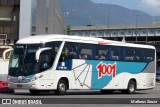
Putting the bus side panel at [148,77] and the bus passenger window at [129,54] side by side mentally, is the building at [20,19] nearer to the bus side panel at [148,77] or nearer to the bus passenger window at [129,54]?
the bus side panel at [148,77]

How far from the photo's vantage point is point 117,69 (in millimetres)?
30266

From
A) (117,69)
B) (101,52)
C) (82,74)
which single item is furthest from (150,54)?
(82,74)

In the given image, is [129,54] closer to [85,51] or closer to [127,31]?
[85,51]

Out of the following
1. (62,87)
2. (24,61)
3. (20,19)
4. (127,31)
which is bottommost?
(62,87)

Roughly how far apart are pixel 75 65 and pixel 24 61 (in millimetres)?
3182

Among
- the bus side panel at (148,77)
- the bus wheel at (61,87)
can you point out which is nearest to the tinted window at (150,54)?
the bus side panel at (148,77)

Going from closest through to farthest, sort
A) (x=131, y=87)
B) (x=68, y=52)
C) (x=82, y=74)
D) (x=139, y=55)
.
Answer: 1. (x=68, y=52)
2. (x=82, y=74)
3. (x=131, y=87)
4. (x=139, y=55)

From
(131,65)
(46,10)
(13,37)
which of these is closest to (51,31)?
(46,10)

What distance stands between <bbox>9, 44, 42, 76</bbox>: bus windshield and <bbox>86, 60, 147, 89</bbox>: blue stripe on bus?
3902 mm

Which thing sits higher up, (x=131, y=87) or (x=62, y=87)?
(x=62, y=87)

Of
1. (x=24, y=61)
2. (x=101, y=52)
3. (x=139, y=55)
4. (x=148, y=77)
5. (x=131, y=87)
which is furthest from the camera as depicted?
(x=148, y=77)

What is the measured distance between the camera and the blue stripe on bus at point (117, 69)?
28.6m

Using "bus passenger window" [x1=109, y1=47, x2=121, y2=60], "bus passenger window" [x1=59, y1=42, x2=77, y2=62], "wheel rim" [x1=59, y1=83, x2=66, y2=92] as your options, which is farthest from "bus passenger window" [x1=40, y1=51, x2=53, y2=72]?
"bus passenger window" [x1=109, y1=47, x2=121, y2=60]

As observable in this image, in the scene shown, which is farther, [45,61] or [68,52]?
[68,52]
